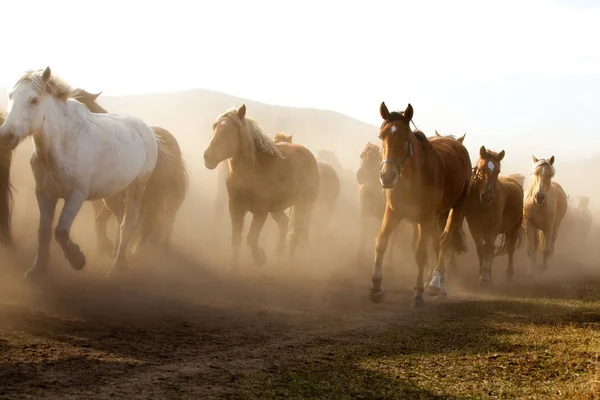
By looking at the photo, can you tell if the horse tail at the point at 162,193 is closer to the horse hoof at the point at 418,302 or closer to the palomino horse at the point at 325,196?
the horse hoof at the point at 418,302

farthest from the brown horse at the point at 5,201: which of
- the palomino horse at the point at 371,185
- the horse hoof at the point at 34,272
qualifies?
the palomino horse at the point at 371,185

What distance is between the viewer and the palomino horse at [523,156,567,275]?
49.9ft

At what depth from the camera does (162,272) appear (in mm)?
10508

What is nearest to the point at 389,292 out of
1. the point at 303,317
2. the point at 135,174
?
the point at 303,317

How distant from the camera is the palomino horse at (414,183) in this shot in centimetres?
849

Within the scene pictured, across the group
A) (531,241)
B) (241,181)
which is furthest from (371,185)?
(241,181)

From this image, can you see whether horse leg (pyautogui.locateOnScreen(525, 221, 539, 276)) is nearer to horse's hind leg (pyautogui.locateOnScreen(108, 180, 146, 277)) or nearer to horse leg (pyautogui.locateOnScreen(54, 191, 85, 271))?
horse's hind leg (pyautogui.locateOnScreen(108, 180, 146, 277))

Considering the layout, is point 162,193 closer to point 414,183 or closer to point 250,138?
point 250,138

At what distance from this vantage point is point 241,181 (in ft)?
36.9

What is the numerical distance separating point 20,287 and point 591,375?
6.00 metres

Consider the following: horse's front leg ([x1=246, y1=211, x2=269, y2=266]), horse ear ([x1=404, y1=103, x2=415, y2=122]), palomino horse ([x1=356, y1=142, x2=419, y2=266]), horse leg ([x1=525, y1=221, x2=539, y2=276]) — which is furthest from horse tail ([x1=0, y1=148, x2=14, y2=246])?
horse leg ([x1=525, y1=221, x2=539, y2=276])

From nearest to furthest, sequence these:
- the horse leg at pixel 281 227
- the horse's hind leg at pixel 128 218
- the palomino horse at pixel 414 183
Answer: the palomino horse at pixel 414 183 → the horse's hind leg at pixel 128 218 → the horse leg at pixel 281 227

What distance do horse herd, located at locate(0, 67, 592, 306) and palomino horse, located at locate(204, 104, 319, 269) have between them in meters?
0.02

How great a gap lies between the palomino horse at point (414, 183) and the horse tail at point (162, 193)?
3.92m
